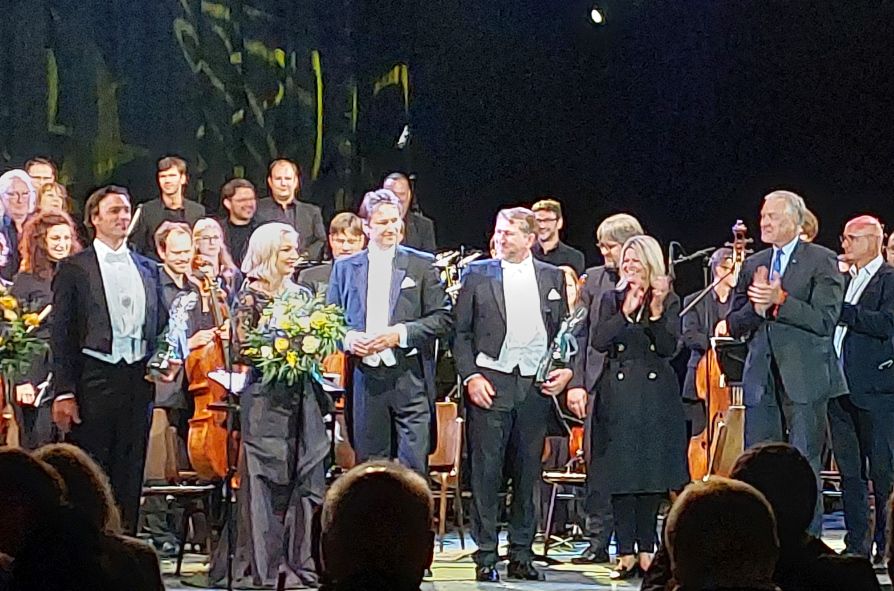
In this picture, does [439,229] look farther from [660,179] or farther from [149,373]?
[149,373]

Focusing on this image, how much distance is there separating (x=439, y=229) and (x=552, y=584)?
385 cm

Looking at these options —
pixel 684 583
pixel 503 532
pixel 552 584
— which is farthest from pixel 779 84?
pixel 684 583

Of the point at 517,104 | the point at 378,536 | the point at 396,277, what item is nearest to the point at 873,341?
the point at 396,277

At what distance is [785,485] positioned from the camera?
296cm

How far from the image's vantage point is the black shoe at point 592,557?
23.1ft

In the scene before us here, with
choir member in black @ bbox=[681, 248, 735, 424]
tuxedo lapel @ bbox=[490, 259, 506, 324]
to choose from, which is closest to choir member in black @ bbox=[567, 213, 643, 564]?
tuxedo lapel @ bbox=[490, 259, 506, 324]

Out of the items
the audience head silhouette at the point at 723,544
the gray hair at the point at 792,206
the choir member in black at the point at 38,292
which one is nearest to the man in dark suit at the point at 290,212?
the choir member in black at the point at 38,292

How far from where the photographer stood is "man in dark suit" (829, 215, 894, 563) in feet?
22.2

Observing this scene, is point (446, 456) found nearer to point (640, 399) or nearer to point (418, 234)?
point (418, 234)

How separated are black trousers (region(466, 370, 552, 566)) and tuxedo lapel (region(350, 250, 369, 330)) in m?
0.64

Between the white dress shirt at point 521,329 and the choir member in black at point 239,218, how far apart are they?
1.87 meters

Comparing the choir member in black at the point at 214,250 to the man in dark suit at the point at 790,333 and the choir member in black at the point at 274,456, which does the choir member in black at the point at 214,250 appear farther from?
the man in dark suit at the point at 790,333

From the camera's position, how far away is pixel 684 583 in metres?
2.40

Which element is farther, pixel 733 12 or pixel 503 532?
pixel 733 12
